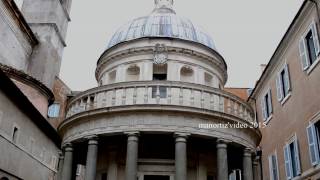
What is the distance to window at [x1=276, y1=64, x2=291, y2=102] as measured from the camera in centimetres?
1998

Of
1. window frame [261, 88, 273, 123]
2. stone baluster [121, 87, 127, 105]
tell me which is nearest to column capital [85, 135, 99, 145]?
stone baluster [121, 87, 127, 105]

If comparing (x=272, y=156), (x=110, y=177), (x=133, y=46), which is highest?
(x=133, y=46)

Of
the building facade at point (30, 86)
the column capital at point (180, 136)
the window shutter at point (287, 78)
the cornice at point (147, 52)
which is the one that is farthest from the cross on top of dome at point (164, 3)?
the column capital at point (180, 136)

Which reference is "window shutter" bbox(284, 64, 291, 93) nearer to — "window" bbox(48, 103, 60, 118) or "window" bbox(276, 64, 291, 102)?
"window" bbox(276, 64, 291, 102)

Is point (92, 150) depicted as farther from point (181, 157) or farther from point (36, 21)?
point (36, 21)

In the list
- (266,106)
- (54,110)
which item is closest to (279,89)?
(266,106)

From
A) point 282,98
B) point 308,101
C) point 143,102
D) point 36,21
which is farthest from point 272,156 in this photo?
point 36,21

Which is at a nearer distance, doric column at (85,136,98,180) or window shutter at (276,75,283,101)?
doric column at (85,136,98,180)

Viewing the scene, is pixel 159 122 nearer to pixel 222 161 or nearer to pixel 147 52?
pixel 222 161

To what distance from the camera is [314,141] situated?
16.1 meters

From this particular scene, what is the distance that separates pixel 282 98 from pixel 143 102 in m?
9.01

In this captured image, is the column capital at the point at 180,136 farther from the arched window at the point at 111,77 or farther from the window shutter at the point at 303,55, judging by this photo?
the arched window at the point at 111,77

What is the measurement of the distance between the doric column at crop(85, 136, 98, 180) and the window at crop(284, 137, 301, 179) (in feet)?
31.0

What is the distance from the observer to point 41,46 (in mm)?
37125
